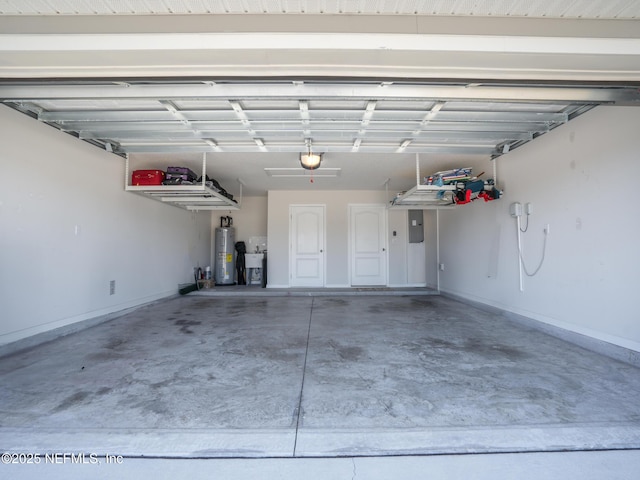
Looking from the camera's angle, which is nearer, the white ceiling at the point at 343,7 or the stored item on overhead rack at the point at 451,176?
the white ceiling at the point at 343,7

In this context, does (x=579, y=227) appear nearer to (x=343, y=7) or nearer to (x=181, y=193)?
(x=343, y=7)

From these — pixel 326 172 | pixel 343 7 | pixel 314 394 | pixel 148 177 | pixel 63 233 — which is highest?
pixel 326 172

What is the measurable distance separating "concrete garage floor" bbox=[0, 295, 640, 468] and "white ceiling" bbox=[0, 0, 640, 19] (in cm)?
241

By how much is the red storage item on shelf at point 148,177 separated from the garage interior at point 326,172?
0.11 m

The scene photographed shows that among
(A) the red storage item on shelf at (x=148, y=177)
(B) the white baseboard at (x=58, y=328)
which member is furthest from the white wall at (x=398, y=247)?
(B) the white baseboard at (x=58, y=328)

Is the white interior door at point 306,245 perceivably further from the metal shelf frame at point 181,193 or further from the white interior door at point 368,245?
the metal shelf frame at point 181,193

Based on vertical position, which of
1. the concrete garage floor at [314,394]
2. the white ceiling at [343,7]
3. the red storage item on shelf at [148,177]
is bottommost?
the concrete garage floor at [314,394]

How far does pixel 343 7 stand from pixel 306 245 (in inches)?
247

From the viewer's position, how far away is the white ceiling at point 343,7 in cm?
171

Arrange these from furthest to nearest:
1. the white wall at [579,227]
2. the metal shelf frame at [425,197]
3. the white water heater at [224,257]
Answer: the white water heater at [224,257]
the metal shelf frame at [425,197]
the white wall at [579,227]

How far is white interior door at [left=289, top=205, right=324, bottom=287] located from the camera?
7758mm

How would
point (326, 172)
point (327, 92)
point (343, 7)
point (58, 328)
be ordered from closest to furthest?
point (343, 7)
point (327, 92)
point (58, 328)
point (326, 172)

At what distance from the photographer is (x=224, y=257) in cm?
824

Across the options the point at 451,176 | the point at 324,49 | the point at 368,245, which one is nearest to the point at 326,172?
the point at 451,176
